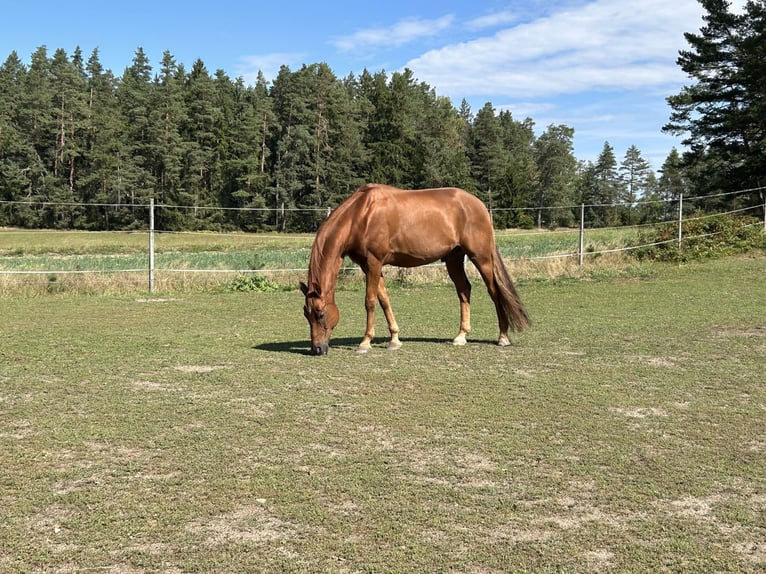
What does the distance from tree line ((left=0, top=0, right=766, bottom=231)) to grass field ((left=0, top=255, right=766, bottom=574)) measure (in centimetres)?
4122

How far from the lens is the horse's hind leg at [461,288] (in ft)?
23.4

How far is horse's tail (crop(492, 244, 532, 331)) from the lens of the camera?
702cm

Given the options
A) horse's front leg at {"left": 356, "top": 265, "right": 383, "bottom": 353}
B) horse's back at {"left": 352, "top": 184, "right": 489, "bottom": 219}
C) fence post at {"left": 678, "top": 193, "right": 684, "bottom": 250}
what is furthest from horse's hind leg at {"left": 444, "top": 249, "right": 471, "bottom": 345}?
fence post at {"left": 678, "top": 193, "right": 684, "bottom": 250}

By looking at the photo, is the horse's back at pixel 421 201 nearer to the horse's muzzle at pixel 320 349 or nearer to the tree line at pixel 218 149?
the horse's muzzle at pixel 320 349

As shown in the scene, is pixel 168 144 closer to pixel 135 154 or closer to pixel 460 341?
pixel 135 154

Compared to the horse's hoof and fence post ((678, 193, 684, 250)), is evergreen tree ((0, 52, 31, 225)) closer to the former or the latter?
fence post ((678, 193, 684, 250))

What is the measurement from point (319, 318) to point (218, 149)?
2220 inches

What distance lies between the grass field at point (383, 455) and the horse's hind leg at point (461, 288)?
24cm

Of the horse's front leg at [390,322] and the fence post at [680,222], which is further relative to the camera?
the fence post at [680,222]

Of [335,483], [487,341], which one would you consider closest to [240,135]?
[487,341]

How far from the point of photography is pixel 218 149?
59.2m

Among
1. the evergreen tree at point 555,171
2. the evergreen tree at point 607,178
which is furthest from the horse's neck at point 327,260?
the evergreen tree at point 607,178

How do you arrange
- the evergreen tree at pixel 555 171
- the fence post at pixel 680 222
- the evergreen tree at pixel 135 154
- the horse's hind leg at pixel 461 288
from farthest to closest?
the evergreen tree at pixel 555 171, the evergreen tree at pixel 135 154, the fence post at pixel 680 222, the horse's hind leg at pixel 461 288

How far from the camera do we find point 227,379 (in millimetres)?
5375
